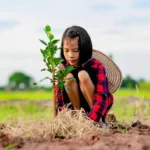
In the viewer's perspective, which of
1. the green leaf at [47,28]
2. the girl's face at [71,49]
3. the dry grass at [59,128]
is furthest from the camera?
the girl's face at [71,49]

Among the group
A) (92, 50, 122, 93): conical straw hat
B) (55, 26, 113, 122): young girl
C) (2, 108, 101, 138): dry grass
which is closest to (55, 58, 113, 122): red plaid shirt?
(55, 26, 113, 122): young girl

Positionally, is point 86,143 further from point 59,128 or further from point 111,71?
point 111,71

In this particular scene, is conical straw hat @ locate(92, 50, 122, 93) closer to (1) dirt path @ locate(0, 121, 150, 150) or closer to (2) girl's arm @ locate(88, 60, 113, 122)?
(2) girl's arm @ locate(88, 60, 113, 122)

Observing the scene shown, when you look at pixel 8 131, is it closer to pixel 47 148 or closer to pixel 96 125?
pixel 96 125

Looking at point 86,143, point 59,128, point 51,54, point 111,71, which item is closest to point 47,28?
point 51,54

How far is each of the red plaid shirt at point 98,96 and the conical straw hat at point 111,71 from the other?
0.60 metres

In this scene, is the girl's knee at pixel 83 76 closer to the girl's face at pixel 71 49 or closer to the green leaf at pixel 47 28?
the girl's face at pixel 71 49

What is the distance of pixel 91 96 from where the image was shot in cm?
513

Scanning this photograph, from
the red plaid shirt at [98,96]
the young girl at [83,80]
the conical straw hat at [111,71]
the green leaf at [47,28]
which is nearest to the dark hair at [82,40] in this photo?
the young girl at [83,80]

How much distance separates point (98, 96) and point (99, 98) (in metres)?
0.02

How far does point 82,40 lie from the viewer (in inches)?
199

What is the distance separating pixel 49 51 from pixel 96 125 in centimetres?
82

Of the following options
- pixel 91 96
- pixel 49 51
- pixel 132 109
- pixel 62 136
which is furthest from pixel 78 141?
pixel 132 109

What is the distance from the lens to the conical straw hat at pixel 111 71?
5836 millimetres
